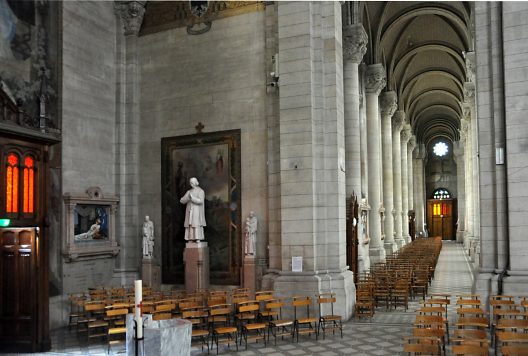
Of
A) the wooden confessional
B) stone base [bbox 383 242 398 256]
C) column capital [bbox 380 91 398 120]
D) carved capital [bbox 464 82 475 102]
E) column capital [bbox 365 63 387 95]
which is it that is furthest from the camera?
column capital [bbox 380 91 398 120]

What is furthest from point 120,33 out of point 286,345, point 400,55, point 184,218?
point 400,55

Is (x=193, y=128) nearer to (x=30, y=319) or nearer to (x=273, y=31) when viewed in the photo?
(x=273, y=31)

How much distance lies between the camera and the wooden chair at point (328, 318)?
40.8ft

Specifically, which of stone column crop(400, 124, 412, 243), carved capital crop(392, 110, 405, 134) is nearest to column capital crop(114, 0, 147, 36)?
carved capital crop(392, 110, 405, 134)

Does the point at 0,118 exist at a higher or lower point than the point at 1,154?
higher

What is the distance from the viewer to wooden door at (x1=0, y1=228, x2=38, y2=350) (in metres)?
11.8

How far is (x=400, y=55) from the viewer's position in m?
37.7

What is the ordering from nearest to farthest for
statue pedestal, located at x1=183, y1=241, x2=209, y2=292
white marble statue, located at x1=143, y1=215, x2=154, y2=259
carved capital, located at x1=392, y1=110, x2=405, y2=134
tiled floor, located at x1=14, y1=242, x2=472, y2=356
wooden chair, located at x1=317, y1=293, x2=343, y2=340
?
1. tiled floor, located at x1=14, y1=242, x2=472, y2=356
2. wooden chair, located at x1=317, y1=293, x2=343, y2=340
3. statue pedestal, located at x1=183, y1=241, x2=209, y2=292
4. white marble statue, located at x1=143, y1=215, x2=154, y2=259
5. carved capital, located at x1=392, y1=110, x2=405, y2=134

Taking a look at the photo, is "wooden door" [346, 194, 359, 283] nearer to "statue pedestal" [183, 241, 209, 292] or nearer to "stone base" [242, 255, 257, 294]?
"stone base" [242, 255, 257, 294]

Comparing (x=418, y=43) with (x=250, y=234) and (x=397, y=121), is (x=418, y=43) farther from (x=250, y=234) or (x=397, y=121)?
(x=250, y=234)

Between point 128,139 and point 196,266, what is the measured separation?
5.36m

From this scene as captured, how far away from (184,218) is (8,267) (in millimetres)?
6544

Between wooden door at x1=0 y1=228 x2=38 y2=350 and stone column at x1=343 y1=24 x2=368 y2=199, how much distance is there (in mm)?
13293

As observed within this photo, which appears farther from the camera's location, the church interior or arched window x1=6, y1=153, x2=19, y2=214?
the church interior
